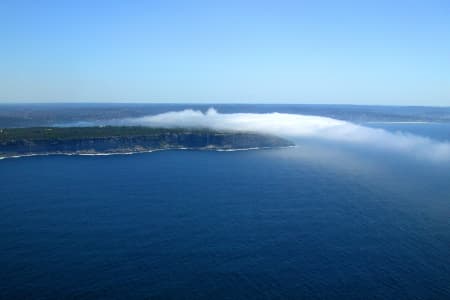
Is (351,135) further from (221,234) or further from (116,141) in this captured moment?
(221,234)

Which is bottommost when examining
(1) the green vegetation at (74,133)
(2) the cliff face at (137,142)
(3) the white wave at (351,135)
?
(3) the white wave at (351,135)

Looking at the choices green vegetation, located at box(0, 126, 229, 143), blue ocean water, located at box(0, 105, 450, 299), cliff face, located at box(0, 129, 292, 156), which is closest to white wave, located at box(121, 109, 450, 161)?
cliff face, located at box(0, 129, 292, 156)

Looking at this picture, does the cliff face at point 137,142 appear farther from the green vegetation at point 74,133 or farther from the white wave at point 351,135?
the white wave at point 351,135

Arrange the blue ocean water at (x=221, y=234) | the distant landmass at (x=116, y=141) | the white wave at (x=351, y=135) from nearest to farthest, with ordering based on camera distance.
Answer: the blue ocean water at (x=221, y=234)
the distant landmass at (x=116, y=141)
the white wave at (x=351, y=135)

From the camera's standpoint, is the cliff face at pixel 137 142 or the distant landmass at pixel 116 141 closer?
the cliff face at pixel 137 142

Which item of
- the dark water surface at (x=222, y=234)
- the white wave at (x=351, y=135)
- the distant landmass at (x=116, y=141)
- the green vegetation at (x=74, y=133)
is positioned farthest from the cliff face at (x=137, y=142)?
the white wave at (x=351, y=135)

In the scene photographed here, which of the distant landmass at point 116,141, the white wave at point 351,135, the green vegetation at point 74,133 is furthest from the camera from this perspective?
the white wave at point 351,135

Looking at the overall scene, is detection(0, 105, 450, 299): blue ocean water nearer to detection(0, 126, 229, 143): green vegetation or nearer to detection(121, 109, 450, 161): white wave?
detection(0, 126, 229, 143): green vegetation
